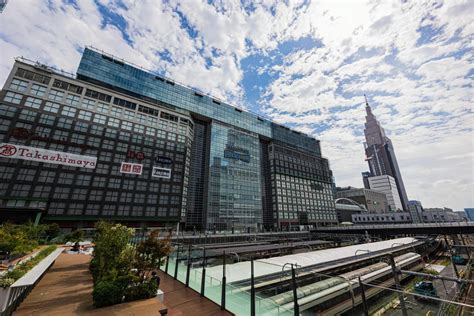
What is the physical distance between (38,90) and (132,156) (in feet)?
92.2

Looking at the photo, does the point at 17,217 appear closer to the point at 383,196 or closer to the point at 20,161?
the point at 20,161

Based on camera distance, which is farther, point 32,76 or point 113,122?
point 113,122

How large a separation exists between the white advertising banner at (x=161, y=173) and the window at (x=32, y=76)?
36652 millimetres

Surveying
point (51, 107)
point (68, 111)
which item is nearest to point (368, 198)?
point (68, 111)

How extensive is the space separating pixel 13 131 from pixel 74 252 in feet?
138

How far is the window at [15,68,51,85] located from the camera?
1981 inches

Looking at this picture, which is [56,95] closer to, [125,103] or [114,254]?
[125,103]

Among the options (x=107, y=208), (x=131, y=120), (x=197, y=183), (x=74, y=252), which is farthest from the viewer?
(x=197, y=183)

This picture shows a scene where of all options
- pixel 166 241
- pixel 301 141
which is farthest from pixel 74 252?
pixel 301 141

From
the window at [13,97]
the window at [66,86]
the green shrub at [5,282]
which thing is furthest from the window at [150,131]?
the green shrub at [5,282]

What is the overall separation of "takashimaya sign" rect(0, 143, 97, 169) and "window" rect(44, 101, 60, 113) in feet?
38.5

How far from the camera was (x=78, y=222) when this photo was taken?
48531mm

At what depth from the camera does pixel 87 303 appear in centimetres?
1014

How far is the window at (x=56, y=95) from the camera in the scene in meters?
52.7
